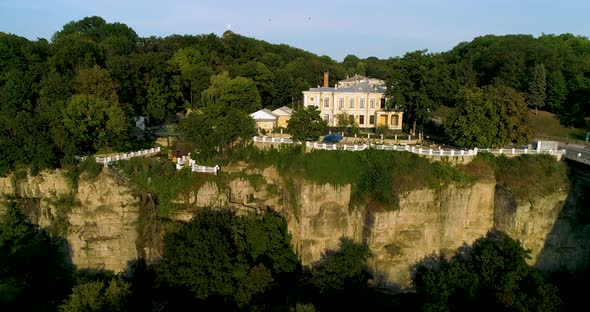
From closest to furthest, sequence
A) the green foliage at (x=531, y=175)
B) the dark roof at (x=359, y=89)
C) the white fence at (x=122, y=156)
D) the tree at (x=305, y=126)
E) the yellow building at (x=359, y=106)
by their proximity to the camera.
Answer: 1. the green foliage at (x=531, y=175)
2. the white fence at (x=122, y=156)
3. the tree at (x=305, y=126)
4. the yellow building at (x=359, y=106)
5. the dark roof at (x=359, y=89)

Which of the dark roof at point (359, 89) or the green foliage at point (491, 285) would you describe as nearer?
the green foliage at point (491, 285)


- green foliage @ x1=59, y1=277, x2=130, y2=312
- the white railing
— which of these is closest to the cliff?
the white railing

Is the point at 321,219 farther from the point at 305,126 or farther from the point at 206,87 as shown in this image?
the point at 206,87

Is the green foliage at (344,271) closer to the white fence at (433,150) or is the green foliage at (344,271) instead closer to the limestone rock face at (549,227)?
the white fence at (433,150)

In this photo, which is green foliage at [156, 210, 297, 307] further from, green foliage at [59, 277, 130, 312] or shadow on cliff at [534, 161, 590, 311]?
shadow on cliff at [534, 161, 590, 311]

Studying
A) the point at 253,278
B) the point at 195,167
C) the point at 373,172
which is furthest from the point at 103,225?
the point at 373,172

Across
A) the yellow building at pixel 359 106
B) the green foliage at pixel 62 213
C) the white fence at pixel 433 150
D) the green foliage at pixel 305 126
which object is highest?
the yellow building at pixel 359 106

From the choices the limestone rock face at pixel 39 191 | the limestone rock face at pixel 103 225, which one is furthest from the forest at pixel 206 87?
the limestone rock face at pixel 103 225
